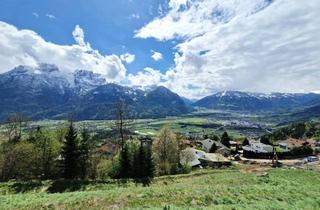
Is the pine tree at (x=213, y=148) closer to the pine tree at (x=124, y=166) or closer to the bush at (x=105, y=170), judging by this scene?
the bush at (x=105, y=170)

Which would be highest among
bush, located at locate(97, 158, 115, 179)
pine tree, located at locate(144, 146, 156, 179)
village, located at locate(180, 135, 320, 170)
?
pine tree, located at locate(144, 146, 156, 179)

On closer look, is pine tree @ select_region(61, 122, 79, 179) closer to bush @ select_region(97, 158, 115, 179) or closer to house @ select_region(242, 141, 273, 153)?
bush @ select_region(97, 158, 115, 179)

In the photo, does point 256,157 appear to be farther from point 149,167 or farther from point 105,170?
point 149,167

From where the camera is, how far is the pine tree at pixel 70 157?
5800cm

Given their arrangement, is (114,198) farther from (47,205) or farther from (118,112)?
(118,112)

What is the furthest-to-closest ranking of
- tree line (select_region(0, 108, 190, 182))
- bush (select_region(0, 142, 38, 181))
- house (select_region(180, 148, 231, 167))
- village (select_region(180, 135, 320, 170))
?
house (select_region(180, 148, 231, 167)) < village (select_region(180, 135, 320, 170)) < bush (select_region(0, 142, 38, 181)) < tree line (select_region(0, 108, 190, 182))

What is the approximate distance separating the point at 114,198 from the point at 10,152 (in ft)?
145

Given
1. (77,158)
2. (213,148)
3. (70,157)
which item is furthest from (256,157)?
(70,157)

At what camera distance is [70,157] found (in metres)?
58.3

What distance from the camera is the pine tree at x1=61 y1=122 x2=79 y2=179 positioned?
58000 millimetres

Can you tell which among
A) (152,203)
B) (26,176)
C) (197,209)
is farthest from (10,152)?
(197,209)

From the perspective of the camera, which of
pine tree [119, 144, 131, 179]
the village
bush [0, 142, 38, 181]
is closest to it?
pine tree [119, 144, 131, 179]

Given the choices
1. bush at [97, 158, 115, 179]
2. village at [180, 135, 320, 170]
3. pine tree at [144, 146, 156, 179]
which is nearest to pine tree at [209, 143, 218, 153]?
village at [180, 135, 320, 170]

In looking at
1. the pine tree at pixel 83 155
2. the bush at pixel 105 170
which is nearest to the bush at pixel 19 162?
the pine tree at pixel 83 155
